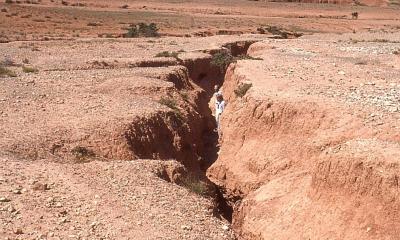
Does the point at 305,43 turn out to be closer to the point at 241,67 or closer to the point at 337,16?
the point at 241,67

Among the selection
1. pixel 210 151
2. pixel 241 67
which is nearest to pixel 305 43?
pixel 241 67

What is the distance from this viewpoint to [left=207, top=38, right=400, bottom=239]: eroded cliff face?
10312 millimetres

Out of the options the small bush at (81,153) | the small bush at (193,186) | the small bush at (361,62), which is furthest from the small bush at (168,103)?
the small bush at (361,62)

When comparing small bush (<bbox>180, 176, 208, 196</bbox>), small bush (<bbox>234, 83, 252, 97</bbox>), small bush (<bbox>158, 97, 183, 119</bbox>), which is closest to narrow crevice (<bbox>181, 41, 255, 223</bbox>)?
small bush (<bbox>180, 176, 208, 196</bbox>)

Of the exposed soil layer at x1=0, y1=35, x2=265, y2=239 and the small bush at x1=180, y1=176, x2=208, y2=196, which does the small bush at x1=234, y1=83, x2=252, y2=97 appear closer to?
the exposed soil layer at x1=0, y1=35, x2=265, y2=239

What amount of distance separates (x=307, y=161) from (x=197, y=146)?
5713mm

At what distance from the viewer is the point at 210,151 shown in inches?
755

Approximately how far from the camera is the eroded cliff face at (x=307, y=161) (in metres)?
10.3

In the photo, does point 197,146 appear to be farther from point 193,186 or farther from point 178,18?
point 178,18

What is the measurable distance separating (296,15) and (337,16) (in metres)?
6.24

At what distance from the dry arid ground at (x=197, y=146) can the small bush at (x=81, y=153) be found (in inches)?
1.9

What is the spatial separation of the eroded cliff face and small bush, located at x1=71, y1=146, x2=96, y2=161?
12.3 ft

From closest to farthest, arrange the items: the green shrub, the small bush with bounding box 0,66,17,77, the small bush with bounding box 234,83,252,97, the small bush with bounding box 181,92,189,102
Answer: the small bush with bounding box 234,83,252,97 < the small bush with bounding box 181,92,189,102 < the small bush with bounding box 0,66,17,77 < the green shrub

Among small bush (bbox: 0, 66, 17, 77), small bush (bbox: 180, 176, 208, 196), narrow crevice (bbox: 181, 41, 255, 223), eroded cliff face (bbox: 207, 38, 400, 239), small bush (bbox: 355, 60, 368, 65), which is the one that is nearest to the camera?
eroded cliff face (bbox: 207, 38, 400, 239)
